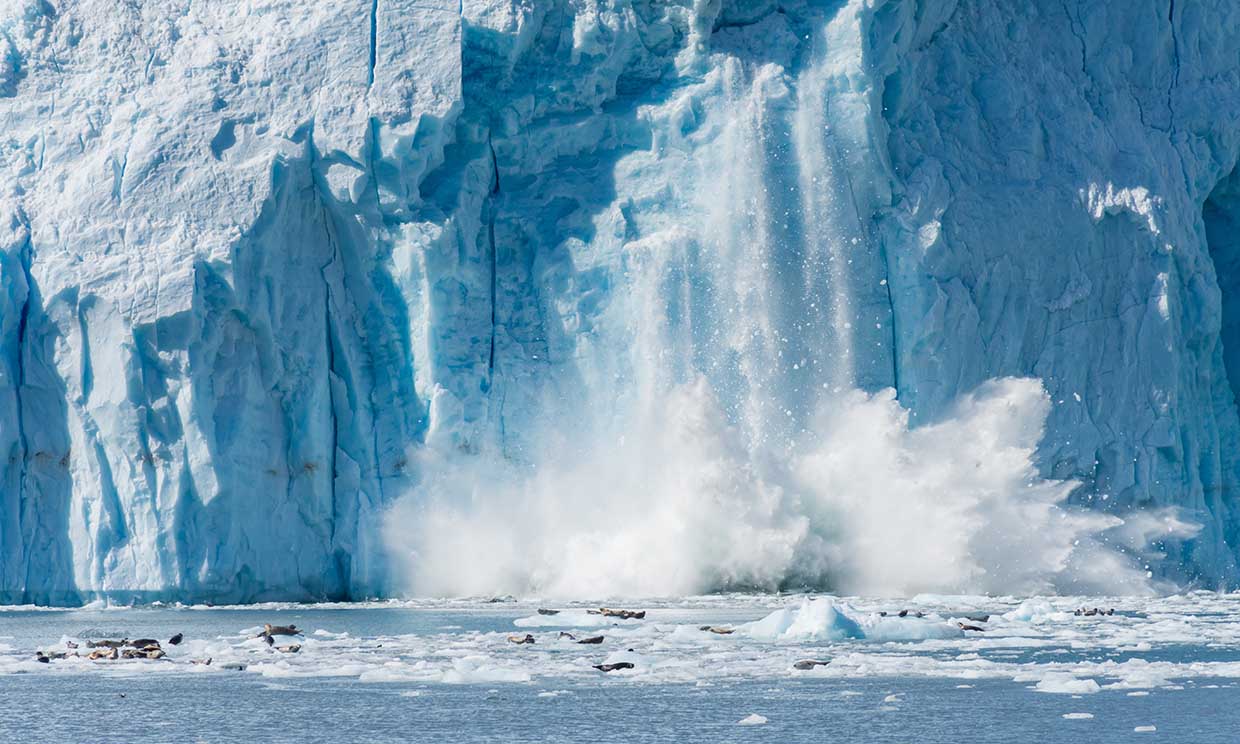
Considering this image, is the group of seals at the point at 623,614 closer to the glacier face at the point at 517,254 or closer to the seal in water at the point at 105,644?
the seal in water at the point at 105,644

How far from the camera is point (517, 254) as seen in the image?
20.9 meters

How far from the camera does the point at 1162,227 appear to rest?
21.3 meters

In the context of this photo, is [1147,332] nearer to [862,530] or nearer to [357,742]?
[862,530]

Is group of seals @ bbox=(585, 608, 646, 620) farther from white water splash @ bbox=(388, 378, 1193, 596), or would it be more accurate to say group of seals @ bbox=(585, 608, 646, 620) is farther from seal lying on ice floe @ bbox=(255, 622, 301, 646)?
white water splash @ bbox=(388, 378, 1193, 596)

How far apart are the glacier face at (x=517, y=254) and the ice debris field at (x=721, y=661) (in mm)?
2560

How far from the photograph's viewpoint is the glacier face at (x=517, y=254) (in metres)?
19.0

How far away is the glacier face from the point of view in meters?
19.0

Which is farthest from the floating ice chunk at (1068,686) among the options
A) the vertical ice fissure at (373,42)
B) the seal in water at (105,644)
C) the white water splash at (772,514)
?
the vertical ice fissure at (373,42)

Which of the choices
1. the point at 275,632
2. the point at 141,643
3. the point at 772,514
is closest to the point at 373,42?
the point at 772,514

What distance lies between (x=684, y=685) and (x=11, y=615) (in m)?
9.26

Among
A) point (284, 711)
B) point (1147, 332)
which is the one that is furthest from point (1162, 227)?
point (284, 711)

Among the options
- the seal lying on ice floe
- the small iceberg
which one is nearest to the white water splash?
the small iceberg

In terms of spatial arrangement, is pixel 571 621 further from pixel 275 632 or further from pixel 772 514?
pixel 772 514

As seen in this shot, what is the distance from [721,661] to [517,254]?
31.3 feet
